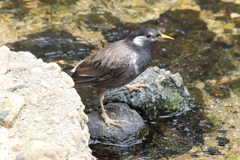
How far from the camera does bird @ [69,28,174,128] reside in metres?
5.83

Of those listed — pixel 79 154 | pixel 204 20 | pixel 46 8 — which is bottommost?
pixel 46 8

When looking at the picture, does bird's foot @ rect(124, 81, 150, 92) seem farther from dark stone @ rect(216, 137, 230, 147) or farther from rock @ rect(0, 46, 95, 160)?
rock @ rect(0, 46, 95, 160)

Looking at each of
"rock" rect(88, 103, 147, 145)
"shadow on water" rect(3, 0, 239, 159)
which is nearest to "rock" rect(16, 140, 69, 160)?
"shadow on water" rect(3, 0, 239, 159)

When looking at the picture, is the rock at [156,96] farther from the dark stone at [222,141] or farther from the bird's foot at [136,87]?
the dark stone at [222,141]

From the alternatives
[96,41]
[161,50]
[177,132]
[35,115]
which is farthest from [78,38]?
[35,115]

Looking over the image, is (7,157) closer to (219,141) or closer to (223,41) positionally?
(219,141)

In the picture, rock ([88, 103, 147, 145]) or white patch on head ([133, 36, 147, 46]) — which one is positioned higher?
white patch on head ([133, 36, 147, 46])

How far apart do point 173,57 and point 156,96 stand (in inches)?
90.6

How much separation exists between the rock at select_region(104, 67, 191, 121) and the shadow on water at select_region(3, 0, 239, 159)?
21cm

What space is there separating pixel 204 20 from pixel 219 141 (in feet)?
18.4

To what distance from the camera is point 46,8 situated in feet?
35.7

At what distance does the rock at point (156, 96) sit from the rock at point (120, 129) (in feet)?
1.22

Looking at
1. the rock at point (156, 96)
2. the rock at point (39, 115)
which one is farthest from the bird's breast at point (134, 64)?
the rock at point (39, 115)

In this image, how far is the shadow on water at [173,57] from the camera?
5.57 meters
